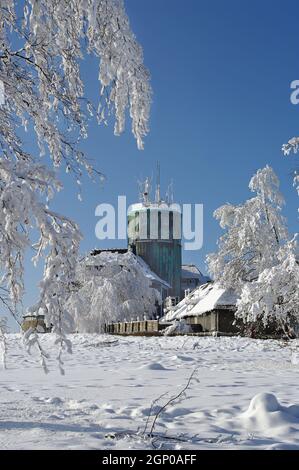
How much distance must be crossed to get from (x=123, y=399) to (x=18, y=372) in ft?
14.6

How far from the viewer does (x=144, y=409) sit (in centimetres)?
549

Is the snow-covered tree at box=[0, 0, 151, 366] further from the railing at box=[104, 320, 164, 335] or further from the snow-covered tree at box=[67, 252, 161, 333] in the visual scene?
the snow-covered tree at box=[67, 252, 161, 333]

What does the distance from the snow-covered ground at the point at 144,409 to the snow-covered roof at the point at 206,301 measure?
20640 millimetres

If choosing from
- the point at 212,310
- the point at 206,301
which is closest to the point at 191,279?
the point at 206,301

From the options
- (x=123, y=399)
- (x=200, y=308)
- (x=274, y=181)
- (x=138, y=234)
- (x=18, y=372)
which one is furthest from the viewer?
(x=138, y=234)

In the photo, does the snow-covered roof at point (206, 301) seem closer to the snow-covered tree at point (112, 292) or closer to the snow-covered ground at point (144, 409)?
the snow-covered tree at point (112, 292)

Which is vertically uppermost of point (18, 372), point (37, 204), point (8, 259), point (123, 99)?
point (123, 99)

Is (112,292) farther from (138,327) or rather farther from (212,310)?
(212,310)

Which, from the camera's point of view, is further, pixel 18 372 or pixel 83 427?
pixel 18 372

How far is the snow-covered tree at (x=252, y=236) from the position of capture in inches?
1156

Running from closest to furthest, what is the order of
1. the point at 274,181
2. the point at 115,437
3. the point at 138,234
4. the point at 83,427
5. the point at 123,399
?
1. the point at 115,437
2. the point at 83,427
3. the point at 123,399
4. the point at 274,181
5. the point at 138,234

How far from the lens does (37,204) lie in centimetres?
389
